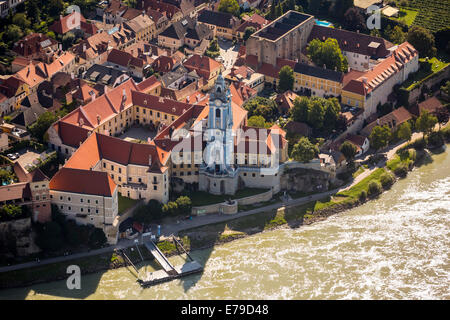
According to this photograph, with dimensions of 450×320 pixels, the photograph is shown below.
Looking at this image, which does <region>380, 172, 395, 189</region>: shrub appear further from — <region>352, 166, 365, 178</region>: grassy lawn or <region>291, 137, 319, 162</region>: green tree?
<region>291, 137, 319, 162</region>: green tree

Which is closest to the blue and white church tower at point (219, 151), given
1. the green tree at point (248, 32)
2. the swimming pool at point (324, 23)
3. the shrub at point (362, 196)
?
the shrub at point (362, 196)

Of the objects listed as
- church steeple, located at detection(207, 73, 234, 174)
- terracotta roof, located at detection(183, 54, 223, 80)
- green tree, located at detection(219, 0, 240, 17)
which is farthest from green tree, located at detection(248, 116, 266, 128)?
green tree, located at detection(219, 0, 240, 17)

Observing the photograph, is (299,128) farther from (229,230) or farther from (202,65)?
(229,230)

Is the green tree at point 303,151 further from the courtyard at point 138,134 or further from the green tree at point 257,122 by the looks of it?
the courtyard at point 138,134

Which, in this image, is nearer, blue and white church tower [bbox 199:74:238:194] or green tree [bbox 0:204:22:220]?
green tree [bbox 0:204:22:220]

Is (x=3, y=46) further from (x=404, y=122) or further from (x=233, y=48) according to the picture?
(x=404, y=122)

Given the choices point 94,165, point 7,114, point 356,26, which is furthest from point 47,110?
point 356,26
